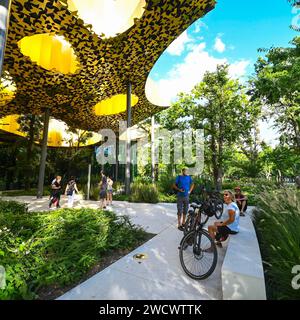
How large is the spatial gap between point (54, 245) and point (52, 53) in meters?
11.3

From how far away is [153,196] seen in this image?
1125cm

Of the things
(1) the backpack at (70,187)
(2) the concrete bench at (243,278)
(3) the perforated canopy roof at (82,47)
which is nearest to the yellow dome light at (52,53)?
(3) the perforated canopy roof at (82,47)

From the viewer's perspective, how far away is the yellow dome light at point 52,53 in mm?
10680

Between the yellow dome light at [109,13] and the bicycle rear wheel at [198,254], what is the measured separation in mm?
8664

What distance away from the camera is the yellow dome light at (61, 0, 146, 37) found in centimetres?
848

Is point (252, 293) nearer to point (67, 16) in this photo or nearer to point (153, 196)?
point (153, 196)

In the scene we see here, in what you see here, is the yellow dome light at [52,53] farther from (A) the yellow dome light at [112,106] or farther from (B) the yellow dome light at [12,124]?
(B) the yellow dome light at [12,124]

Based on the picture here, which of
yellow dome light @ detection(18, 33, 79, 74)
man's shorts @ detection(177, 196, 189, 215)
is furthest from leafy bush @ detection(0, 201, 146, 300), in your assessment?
yellow dome light @ detection(18, 33, 79, 74)

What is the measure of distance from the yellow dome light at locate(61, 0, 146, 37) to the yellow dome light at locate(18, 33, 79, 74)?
2712mm

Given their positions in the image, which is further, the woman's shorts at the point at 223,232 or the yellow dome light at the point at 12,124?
the yellow dome light at the point at 12,124

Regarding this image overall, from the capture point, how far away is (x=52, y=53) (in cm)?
1141

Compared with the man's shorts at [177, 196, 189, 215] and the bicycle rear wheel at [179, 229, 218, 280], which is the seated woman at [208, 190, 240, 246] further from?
the man's shorts at [177, 196, 189, 215]
